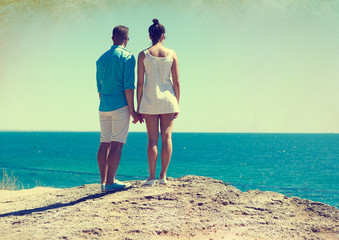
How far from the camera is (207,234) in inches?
174

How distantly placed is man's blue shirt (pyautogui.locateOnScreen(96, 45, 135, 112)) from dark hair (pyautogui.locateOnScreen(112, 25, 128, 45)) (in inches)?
4.9

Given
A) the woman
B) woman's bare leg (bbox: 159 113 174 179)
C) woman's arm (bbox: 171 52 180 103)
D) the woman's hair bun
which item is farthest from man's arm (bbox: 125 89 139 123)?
the woman's hair bun

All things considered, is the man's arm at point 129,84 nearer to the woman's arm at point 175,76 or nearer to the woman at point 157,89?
the woman at point 157,89

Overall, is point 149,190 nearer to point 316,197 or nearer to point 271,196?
point 271,196

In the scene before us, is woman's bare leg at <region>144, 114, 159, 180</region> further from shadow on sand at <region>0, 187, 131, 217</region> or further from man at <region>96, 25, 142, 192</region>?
shadow on sand at <region>0, 187, 131, 217</region>

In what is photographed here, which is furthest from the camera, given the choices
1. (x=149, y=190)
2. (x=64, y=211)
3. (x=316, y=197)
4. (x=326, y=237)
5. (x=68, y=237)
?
(x=316, y=197)

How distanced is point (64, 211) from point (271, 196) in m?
3.15

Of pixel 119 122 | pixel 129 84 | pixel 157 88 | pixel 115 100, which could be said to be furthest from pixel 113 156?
pixel 157 88

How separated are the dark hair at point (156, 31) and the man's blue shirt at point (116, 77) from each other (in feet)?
1.40

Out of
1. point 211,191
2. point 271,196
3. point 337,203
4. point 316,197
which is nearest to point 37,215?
point 211,191

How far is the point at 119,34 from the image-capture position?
18.7 ft

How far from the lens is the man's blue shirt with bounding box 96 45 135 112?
5465 millimetres

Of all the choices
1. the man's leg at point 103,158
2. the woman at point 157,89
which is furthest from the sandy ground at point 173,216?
the woman at point 157,89

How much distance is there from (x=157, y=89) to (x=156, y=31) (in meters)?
0.87
